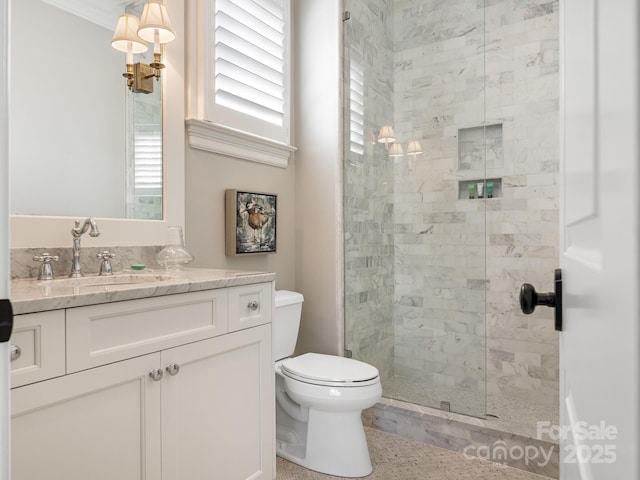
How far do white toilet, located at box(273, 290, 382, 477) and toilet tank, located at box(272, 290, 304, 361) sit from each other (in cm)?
5

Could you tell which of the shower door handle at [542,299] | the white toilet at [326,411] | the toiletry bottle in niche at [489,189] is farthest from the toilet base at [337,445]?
the toiletry bottle in niche at [489,189]

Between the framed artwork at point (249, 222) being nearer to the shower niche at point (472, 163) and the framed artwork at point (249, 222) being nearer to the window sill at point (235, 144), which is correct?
the window sill at point (235, 144)

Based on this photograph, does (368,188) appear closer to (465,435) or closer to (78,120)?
(465,435)

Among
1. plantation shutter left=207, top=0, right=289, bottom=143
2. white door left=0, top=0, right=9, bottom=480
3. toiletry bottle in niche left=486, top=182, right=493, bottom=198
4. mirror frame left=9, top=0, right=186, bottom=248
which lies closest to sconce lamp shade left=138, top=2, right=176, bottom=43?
mirror frame left=9, top=0, right=186, bottom=248

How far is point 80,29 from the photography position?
164 cm

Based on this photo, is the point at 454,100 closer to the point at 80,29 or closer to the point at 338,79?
the point at 338,79

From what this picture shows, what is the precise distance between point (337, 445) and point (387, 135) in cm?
185

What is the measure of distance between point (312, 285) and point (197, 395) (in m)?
1.33

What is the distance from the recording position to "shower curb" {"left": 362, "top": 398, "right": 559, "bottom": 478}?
6.40 feet

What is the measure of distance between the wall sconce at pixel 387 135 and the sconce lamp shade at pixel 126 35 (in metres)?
1.51

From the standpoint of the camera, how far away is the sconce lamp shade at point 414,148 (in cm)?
265

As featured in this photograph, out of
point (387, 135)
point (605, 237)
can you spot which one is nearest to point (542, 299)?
point (605, 237)

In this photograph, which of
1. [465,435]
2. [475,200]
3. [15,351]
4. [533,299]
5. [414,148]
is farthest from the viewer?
[414,148]

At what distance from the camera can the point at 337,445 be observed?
1.93 m
